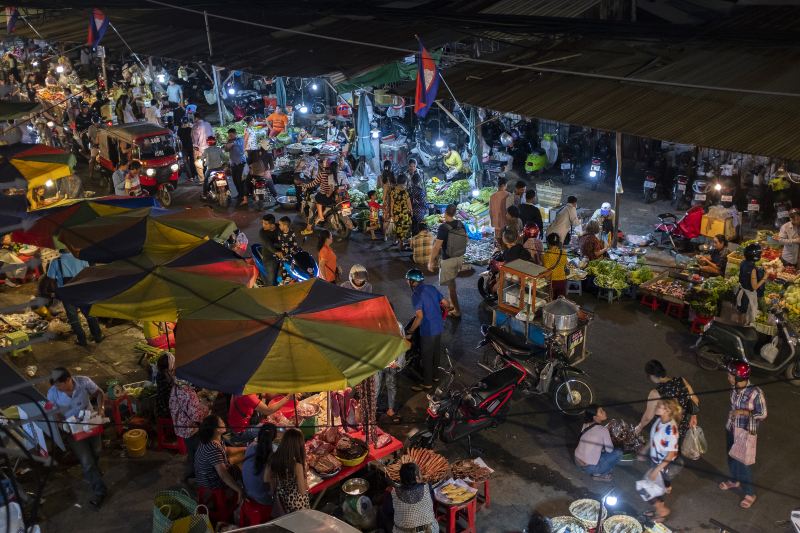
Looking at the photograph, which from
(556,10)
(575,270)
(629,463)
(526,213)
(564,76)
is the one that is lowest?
(629,463)

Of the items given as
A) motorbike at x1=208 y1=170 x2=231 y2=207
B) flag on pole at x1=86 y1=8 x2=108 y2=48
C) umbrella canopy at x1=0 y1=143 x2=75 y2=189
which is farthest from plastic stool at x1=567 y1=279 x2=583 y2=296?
flag on pole at x1=86 y1=8 x2=108 y2=48

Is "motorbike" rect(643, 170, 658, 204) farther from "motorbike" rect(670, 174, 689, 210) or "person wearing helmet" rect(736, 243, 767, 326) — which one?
"person wearing helmet" rect(736, 243, 767, 326)

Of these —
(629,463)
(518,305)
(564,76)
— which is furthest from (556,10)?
(629,463)

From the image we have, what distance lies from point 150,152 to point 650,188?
12.0m

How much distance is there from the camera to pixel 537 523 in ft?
22.4

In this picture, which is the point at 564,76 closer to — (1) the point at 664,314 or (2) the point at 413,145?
(1) the point at 664,314

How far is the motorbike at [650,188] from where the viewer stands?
55.0 ft

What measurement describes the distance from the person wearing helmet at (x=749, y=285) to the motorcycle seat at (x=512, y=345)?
314 centimetres

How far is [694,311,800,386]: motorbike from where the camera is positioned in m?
9.60

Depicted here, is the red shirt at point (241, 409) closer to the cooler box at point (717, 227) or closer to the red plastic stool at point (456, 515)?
the red plastic stool at point (456, 515)

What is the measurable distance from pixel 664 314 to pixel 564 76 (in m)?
4.73

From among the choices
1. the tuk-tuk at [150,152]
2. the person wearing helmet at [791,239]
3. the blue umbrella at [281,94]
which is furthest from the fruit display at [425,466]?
the blue umbrella at [281,94]

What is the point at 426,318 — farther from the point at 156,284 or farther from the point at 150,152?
the point at 150,152

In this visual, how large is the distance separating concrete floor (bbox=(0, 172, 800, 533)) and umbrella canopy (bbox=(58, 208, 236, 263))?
6.24 ft
